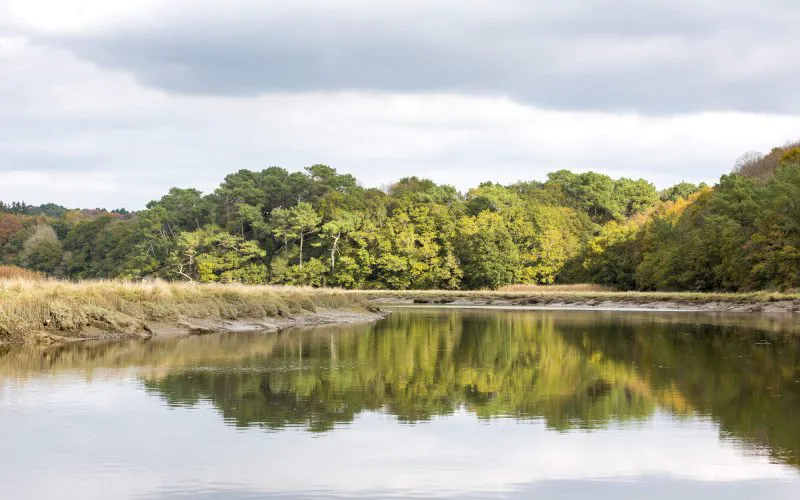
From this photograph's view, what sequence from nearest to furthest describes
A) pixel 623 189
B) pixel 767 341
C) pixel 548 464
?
pixel 548 464 → pixel 767 341 → pixel 623 189

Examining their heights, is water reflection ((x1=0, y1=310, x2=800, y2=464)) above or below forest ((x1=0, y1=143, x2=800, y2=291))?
below

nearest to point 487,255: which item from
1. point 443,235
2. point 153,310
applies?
point 443,235

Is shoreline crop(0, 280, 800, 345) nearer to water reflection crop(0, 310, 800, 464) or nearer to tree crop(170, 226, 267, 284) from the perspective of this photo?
water reflection crop(0, 310, 800, 464)

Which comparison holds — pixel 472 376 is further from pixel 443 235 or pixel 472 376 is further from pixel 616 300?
pixel 443 235

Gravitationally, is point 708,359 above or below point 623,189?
below

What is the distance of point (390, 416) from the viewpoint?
43.5 feet

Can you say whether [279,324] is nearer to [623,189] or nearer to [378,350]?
[378,350]

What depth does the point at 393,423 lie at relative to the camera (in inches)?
499

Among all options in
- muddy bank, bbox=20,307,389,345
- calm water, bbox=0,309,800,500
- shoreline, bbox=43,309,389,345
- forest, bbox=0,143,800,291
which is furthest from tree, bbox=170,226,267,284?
calm water, bbox=0,309,800,500

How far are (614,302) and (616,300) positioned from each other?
1.00m

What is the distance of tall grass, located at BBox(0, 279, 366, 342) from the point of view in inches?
907

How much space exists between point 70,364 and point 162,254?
263 ft

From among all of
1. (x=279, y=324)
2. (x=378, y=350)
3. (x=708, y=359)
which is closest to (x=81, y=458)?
(x=378, y=350)

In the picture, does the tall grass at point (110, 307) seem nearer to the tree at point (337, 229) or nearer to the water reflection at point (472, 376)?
the water reflection at point (472, 376)
